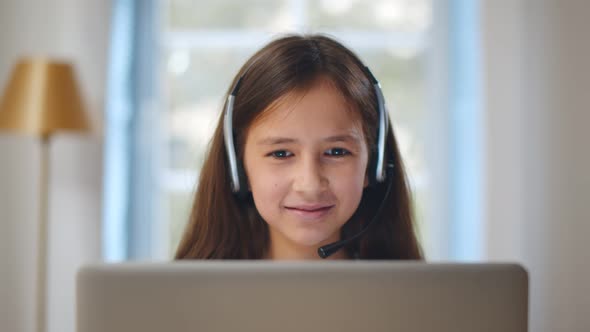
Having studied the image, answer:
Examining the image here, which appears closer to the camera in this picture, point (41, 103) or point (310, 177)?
point (310, 177)

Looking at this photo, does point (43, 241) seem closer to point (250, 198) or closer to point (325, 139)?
point (250, 198)

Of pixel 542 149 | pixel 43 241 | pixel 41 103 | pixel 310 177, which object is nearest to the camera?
pixel 310 177

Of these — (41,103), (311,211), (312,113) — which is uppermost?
(41,103)

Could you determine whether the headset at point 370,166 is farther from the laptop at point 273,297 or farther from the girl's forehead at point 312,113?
the laptop at point 273,297

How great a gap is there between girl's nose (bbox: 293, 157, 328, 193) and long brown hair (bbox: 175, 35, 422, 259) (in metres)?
0.11

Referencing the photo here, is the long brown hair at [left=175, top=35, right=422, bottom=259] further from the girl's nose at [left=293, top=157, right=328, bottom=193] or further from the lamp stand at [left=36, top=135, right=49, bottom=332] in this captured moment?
the lamp stand at [left=36, top=135, right=49, bottom=332]

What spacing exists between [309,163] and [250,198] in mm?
200

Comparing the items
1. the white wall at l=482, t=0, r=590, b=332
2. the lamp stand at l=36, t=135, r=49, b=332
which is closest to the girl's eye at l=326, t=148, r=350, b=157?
the white wall at l=482, t=0, r=590, b=332

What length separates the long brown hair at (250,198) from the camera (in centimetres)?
97

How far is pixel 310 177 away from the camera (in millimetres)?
890

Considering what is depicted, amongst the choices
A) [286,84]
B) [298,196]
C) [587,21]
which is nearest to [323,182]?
[298,196]

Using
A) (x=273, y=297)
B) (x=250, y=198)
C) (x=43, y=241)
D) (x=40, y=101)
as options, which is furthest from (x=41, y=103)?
(x=273, y=297)

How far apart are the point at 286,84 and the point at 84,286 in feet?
1.65

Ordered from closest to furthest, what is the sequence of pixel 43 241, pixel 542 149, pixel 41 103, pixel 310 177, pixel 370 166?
pixel 310 177 < pixel 370 166 < pixel 542 149 < pixel 41 103 < pixel 43 241
